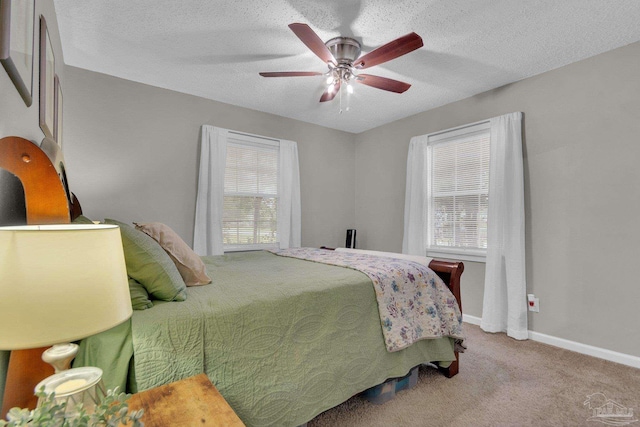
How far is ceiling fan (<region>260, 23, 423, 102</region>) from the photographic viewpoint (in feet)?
6.05

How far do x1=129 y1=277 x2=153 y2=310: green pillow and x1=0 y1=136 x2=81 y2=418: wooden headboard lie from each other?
36 centimetres

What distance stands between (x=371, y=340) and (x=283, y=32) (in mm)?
2196

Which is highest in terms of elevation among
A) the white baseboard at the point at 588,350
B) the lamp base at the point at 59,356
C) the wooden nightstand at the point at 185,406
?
the lamp base at the point at 59,356

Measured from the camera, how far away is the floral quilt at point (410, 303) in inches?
73.0

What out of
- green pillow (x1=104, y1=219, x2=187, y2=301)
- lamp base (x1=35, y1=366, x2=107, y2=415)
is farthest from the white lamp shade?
green pillow (x1=104, y1=219, x2=187, y2=301)

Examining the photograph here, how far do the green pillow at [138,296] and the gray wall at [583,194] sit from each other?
10.6ft

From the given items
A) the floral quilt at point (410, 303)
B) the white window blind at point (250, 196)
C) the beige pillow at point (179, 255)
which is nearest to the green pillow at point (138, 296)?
the beige pillow at point (179, 255)

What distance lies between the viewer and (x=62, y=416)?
1.77 ft

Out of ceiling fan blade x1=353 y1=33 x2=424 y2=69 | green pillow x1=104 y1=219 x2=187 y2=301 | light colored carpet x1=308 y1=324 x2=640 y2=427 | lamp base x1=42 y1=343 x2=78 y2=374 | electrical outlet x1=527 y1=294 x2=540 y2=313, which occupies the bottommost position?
light colored carpet x1=308 y1=324 x2=640 y2=427

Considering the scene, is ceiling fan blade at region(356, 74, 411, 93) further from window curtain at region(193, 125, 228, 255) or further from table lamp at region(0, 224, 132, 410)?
table lamp at region(0, 224, 132, 410)

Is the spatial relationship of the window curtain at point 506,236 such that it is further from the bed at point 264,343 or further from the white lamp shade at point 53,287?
the white lamp shade at point 53,287

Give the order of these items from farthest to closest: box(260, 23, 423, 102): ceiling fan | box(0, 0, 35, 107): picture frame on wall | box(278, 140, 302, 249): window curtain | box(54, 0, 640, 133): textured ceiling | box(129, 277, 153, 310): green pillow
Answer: box(278, 140, 302, 249): window curtain < box(54, 0, 640, 133): textured ceiling < box(260, 23, 423, 102): ceiling fan < box(129, 277, 153, 310): green pillow < box(0, 0, 35, 107): picture frame on wall

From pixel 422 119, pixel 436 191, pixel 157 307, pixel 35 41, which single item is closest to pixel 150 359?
pixel 157 307

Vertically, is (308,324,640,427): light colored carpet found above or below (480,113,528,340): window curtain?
below
